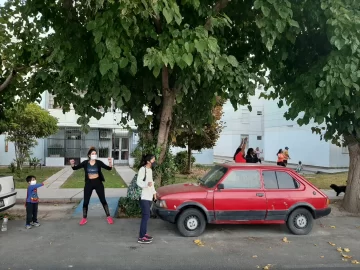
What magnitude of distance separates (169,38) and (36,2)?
10.1ft

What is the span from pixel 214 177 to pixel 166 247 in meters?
1.88

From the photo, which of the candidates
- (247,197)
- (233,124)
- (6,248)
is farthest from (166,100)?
(233,124)

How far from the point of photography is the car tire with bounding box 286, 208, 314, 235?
23.3 feet

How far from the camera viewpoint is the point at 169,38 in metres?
6.26

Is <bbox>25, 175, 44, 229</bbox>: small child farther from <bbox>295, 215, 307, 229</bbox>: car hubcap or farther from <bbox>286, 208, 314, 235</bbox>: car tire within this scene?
<bbox>295, 215, 307, 229</bbox>: car hubcap

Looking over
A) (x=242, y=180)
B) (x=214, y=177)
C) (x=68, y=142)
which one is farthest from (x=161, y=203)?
(x=68, y=142)

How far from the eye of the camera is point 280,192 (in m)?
7.08

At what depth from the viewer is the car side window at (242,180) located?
7027 mm

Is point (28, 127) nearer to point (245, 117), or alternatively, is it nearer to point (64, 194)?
point (64, 194)

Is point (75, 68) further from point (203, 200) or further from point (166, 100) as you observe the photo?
point (203, 200)

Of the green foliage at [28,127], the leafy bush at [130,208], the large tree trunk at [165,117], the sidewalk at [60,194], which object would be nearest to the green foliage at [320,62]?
the large tree trunk at [165,117]

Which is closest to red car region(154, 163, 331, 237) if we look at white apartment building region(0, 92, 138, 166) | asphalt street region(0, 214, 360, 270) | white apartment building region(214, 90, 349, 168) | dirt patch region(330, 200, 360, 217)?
asphalt street region(0, 214, 360, 270)

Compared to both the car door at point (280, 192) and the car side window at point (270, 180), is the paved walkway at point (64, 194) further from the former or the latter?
the car side window at point (270, 180)

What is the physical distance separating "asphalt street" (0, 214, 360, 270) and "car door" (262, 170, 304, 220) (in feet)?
1.64
